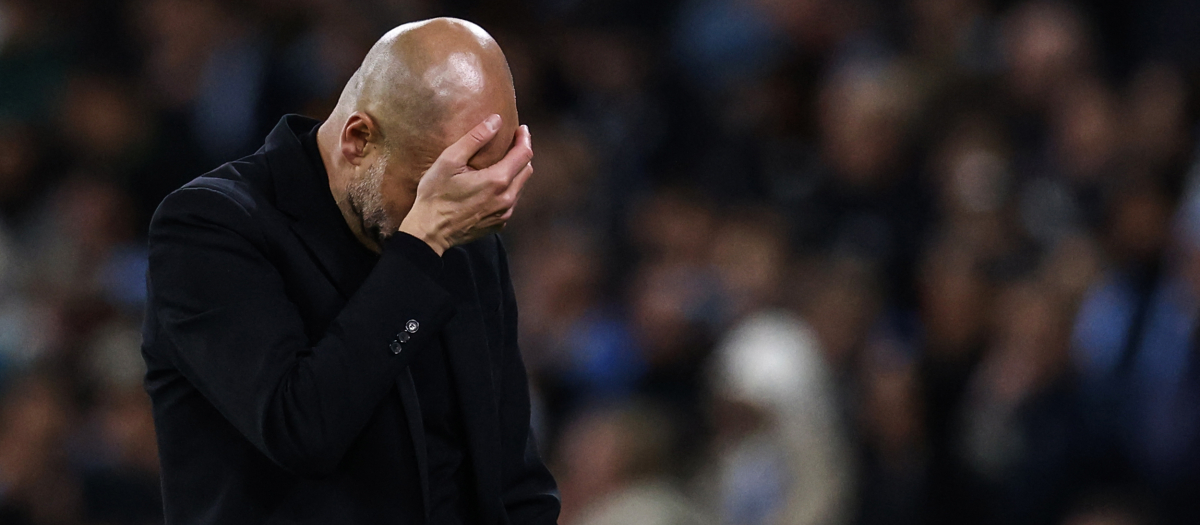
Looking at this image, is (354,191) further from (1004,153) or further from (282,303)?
(1004,153)

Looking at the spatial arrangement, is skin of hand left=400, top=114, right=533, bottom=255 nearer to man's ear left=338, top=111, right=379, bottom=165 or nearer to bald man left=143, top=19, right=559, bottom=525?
bald man left=143, top=19, right=559, bottom=525

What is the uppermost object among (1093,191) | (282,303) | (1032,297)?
(1093,191)

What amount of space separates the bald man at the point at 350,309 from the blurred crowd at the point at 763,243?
2.25 metres

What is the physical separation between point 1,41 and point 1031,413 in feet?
15.5

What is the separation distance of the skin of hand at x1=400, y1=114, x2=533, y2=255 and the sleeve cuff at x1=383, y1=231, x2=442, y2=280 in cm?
1

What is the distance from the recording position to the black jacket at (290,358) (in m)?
1.72

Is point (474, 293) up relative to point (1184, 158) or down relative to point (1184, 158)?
down

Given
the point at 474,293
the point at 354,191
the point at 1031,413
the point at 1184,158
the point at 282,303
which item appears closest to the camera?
the point at 282,303

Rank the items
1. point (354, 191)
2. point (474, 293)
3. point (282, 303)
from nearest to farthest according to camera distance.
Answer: point (282, 303)
point (354, 191)
point (474, 293)

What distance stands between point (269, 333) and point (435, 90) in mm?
386

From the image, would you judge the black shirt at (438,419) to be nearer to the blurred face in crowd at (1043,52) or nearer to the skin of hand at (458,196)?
the skin of hand at (458,196)

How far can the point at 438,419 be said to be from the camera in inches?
79.0

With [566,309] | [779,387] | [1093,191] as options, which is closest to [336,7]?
[566,309]

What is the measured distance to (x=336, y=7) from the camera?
6.29 meters
